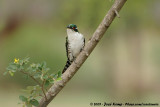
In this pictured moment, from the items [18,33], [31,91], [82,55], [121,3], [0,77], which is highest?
[18,33]

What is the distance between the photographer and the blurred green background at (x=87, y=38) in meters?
8.90

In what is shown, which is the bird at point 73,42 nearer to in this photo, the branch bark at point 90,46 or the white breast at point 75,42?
the white breast at point 75,42

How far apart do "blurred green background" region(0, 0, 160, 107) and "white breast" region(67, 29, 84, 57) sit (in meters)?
3.09

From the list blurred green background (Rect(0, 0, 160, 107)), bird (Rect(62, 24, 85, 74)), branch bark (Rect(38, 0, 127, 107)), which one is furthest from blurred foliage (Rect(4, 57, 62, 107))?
blurred green background (Rect(0, 0, 160, 107))

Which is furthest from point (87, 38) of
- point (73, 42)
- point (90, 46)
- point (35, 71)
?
point (35, 71)

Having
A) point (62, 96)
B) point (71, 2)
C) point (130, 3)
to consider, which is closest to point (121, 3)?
point (130, 3)

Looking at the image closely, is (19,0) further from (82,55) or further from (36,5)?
(82,55)

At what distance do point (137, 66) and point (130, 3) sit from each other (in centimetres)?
359

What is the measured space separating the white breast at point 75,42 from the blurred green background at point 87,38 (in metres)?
3.09

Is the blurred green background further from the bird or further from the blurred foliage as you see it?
the blurred foliage

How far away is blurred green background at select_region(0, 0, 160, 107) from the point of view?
8904 mm

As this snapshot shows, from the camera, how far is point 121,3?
2.49m

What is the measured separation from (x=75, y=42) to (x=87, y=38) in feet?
22.8

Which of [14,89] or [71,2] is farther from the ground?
[71,2]
